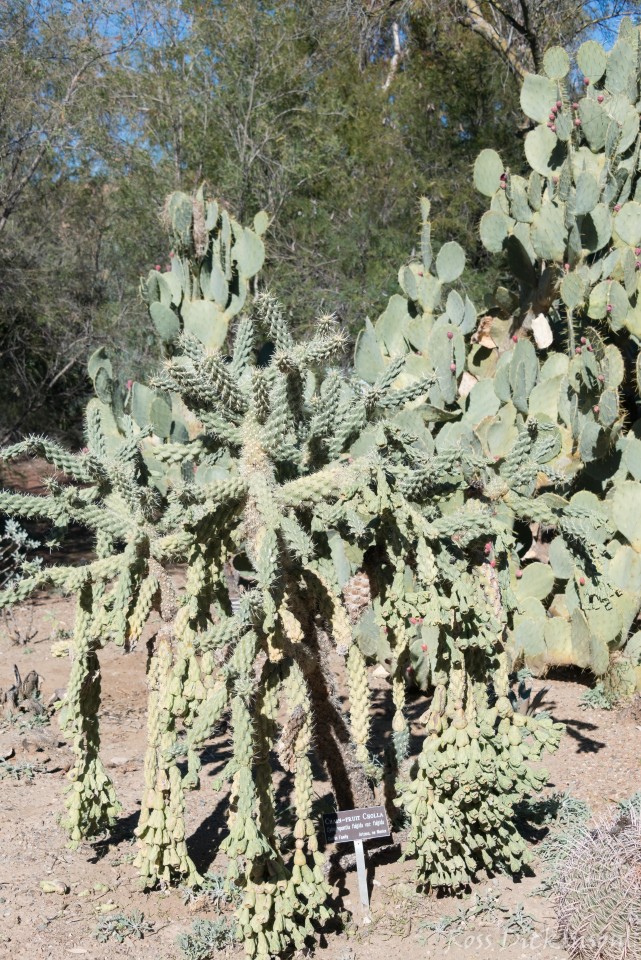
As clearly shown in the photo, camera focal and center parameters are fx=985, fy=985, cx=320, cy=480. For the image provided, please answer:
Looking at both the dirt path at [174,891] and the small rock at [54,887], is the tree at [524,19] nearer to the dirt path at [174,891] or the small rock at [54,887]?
the dirt path at [174,891]

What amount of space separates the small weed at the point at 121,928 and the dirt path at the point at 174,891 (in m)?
0.03

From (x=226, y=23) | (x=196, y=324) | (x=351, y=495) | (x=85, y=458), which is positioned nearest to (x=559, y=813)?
(x=351, y=495)

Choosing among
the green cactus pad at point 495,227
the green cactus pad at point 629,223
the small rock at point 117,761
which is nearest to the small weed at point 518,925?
the small rock at point 117,761

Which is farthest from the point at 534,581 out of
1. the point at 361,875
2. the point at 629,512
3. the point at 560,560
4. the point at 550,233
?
the point at 361,875

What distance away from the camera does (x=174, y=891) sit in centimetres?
413

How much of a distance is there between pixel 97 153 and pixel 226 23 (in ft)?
8.16

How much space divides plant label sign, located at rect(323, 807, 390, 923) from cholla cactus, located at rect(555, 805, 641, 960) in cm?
76

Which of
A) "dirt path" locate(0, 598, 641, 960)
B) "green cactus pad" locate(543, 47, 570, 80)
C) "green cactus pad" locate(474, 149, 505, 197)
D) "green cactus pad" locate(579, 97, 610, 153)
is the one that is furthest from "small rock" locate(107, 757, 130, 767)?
"green cactus pad" locate(543, 47, 570, 80)

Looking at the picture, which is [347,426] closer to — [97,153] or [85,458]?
[85,458]

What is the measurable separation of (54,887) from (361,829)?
132 cm

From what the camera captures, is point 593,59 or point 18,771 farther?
point 593,59

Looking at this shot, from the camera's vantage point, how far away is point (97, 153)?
528 inches

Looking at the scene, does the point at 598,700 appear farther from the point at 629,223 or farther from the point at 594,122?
the point at 594,122

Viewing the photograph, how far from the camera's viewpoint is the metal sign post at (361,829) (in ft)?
12.8
